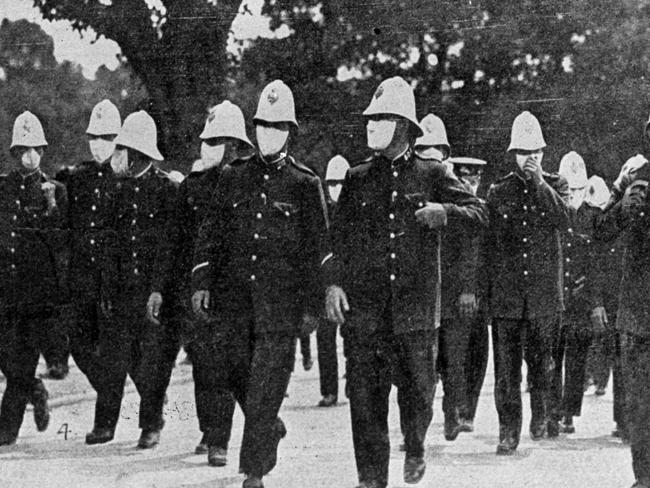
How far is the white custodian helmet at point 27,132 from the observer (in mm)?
8633

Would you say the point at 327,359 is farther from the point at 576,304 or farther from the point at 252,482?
the point at 252,482

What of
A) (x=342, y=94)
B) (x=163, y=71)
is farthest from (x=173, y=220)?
(x=342, y=94)

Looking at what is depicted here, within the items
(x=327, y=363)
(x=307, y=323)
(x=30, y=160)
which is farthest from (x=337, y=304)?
(x=327, y=363)

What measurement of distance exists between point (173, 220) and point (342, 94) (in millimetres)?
5918

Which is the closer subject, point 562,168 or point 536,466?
point 536,466

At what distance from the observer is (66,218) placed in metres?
8.99

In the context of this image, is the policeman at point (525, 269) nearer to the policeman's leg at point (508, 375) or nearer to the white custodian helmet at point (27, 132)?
the policeman's leg at point (508, 375)

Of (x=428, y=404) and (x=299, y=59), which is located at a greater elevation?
(x=299, y=59)

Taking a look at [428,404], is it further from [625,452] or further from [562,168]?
[562,168]

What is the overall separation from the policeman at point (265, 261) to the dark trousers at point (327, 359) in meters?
3.53

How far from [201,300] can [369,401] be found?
1209 millimetres

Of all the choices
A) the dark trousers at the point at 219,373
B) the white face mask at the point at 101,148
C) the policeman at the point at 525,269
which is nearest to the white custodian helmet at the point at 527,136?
the policeman at the point at 525,269

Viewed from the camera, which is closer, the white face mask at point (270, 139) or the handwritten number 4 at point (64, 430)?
the white face mask at point (270, 139)

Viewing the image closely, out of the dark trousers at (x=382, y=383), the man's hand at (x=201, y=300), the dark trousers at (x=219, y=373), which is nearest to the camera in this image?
the dark trousers at (x=382, y=383)
